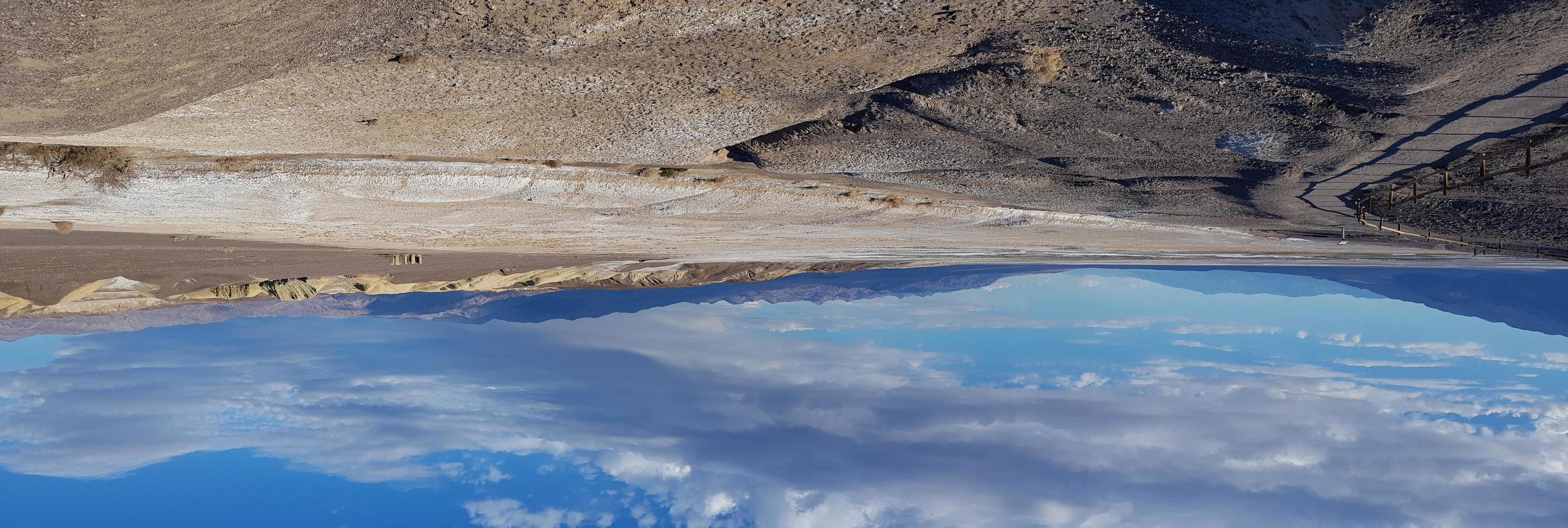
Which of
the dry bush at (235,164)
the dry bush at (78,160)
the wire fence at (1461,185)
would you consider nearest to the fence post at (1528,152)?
the wire fence at (1461,185)

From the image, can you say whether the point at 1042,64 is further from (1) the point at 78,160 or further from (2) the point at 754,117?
(1) the point at 78,160

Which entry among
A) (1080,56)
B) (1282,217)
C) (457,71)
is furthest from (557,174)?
(1282,217)

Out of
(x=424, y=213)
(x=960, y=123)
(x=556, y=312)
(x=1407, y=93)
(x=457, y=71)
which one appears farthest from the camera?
(x=556, y=312)

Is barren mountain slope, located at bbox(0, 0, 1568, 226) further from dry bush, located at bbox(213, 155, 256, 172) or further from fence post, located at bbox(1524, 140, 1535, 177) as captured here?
fence post, located at bbox(1524, 140, 1535, 177)

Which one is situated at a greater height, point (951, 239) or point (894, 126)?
point (894, 126)

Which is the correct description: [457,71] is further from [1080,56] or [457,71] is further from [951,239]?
[951,239]
